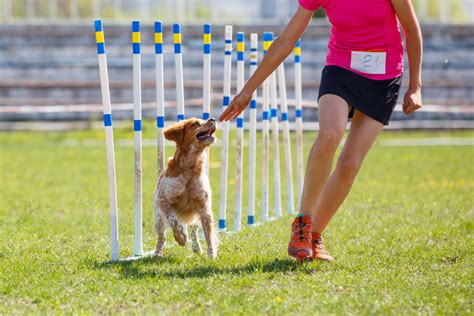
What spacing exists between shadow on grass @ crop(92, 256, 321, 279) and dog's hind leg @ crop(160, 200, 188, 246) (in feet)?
1.10

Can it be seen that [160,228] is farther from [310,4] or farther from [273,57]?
[310,4]

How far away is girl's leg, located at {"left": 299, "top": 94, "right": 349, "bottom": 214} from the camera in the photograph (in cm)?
646

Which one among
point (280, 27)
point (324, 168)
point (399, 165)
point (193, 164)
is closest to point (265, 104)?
point (193, 164)

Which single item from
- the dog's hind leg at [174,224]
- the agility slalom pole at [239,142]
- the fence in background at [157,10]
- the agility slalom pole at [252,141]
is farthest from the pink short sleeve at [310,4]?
the fence in background at [157,10]

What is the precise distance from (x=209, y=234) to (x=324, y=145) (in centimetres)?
137

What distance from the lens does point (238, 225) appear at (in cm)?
892

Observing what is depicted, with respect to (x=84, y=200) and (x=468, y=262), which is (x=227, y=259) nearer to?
(x=468, y=262)

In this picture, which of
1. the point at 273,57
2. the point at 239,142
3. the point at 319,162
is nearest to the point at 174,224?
the point at 319,162

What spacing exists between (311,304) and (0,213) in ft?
18.2

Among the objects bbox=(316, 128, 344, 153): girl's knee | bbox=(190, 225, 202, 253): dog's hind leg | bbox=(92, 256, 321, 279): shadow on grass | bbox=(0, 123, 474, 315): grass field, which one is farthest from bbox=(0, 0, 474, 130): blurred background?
bbox=(316, 128, 344, 153): girl's knee

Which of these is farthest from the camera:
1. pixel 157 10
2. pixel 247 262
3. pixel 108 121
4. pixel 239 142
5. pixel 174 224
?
pixel 157 10

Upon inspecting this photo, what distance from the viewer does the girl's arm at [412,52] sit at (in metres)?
6.48

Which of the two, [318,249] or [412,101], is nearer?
[412,101]

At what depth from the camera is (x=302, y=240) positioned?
668 cm
